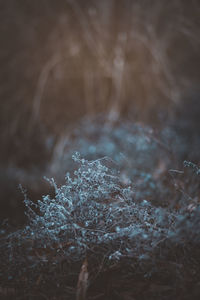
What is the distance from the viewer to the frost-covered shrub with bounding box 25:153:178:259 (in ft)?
4.73

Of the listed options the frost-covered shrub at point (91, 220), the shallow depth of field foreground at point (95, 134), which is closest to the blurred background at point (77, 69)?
the shallow depth of field foreground at point (95, 134)

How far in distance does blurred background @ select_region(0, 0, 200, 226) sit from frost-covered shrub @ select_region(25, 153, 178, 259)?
9.83 feet

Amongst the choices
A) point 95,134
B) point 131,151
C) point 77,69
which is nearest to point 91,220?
point 131,151

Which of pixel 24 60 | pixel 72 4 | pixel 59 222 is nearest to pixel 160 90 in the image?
pixel 72 4

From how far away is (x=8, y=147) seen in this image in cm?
558

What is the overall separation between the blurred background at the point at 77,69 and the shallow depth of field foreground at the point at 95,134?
20mm

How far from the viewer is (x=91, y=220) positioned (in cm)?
158

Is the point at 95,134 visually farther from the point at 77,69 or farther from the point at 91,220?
the point at 91,220

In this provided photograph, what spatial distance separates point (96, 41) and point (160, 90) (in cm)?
149

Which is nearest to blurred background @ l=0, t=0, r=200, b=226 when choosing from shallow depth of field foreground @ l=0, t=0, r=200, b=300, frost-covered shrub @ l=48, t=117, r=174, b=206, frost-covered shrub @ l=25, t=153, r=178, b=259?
shallow depth of field foreground @ l=0, t=0, r=200, b=300

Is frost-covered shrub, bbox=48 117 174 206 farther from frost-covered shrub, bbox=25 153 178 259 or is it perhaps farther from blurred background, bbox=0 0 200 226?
frost-covered shrub, bbox=25 153 178 259

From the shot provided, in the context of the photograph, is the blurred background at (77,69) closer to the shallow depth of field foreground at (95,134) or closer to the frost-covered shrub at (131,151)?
the shallow depth of field foreground at (95,134)

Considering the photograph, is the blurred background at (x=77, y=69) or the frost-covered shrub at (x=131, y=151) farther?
the blurred background at (x=77, y=69)

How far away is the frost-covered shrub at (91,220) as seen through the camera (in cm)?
144
